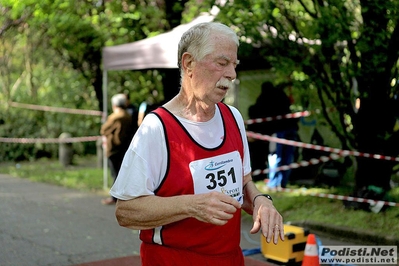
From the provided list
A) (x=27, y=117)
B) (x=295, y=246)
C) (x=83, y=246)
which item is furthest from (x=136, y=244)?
(x=27, y=117)

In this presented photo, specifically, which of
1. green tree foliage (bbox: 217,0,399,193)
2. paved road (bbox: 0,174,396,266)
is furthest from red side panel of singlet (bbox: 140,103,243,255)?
green tree foliage (bbox: 217,0,399,193)

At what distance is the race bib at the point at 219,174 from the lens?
2.41 metres

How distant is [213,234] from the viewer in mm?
2443

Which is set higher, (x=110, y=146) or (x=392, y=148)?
(x=392, y=148)

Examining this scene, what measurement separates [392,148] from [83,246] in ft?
14.7

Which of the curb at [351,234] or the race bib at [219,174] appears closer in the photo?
the race bib at [219,174]

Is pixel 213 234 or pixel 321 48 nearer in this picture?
pixel 213 234

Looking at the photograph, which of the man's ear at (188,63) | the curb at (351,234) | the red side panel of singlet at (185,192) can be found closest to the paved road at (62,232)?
the curb at (351,234)

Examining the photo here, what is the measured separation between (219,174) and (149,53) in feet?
26.6

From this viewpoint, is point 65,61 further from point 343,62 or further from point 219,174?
point 219,174

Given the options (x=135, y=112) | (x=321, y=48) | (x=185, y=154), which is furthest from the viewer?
(x=135, y=112)

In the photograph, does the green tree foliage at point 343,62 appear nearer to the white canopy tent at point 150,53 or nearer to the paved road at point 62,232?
A: the white canopy tent at point 150,53

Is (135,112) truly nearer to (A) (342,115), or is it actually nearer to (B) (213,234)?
(A) (342,115)

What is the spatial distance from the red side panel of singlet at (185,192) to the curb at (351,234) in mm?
5118
